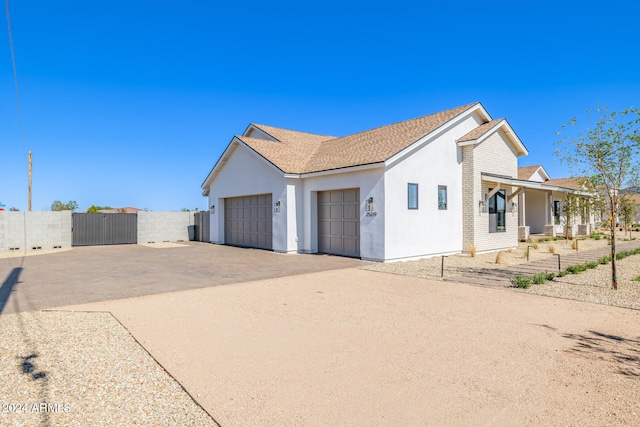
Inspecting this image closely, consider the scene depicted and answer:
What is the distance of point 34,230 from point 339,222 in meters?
17.4

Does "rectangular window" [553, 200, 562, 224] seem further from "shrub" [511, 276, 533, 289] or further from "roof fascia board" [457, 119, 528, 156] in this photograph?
"shrub" [511, 276, 533, 289]

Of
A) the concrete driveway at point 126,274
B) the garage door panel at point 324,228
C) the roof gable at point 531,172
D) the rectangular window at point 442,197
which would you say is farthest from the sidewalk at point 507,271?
the roof gable at point 531,172

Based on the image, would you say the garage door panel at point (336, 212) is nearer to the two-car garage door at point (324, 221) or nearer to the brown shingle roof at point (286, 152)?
the two-car garage door at point (324, 221)

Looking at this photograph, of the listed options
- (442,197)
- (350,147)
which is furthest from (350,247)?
(350,147)

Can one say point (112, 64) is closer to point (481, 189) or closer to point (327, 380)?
point (481, 189)

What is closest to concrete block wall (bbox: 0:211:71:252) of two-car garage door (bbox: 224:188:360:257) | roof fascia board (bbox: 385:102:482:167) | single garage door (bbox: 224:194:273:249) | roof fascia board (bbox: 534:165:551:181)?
single garage door (bbox: 224:194:273:249)

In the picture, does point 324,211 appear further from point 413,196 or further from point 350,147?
point 413,196

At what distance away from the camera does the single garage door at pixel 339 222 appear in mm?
14336

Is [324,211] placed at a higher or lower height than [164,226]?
higher

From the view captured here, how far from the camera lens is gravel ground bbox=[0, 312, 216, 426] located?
311 cm

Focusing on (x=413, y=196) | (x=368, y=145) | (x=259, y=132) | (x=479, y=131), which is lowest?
(x=413, y=196)

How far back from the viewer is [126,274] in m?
11.0

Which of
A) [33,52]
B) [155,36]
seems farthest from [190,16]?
[33,52]

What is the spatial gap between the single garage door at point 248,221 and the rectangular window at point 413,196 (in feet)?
23.0
